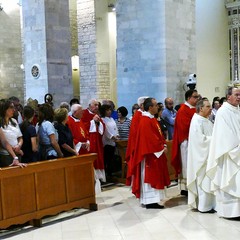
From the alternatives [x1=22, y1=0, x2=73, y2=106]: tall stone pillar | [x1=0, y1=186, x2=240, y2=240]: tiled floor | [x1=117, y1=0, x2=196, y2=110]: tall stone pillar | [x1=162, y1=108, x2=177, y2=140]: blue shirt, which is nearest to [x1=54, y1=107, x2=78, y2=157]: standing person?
[x1=0, y1=186, x2=240, y2=240]: tiled floor

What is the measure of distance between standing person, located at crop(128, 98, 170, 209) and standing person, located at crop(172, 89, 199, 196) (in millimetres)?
489

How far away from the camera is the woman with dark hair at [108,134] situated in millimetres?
7617

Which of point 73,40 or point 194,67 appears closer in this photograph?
point 194,67

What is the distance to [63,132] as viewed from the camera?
5922 millimetres

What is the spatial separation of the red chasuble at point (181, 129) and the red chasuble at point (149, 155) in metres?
0.51

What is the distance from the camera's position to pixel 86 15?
17.0 meters

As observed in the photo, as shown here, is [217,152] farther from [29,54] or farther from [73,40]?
[73,40]

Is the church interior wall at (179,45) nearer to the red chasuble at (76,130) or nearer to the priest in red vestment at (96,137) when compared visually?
the priest in red vestment at (96,137)

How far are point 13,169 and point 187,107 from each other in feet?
9.55

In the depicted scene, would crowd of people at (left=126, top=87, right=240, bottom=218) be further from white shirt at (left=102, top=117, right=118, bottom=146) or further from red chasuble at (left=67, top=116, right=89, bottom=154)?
white shirt at (left=102, top=117, right=118, bottom=146)

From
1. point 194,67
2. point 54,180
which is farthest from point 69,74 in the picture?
point 54,180

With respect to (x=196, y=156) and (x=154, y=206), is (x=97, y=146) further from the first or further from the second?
(x=196, y=156)

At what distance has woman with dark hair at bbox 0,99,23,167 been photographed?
5258 mm

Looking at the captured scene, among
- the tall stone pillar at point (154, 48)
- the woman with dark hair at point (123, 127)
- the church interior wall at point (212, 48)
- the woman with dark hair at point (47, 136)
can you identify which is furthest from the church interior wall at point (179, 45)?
the woman with dark hair at point (47, 136)
